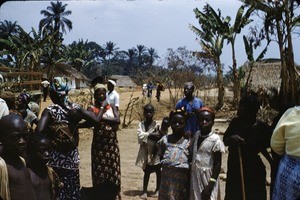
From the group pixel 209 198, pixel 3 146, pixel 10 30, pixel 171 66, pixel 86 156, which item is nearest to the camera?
pixel 3 146

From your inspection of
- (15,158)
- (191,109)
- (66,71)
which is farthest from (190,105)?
(66,71)

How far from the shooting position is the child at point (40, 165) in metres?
2.63

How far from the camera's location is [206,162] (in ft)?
11.2

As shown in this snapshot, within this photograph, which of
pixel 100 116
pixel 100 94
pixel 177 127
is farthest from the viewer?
pixel 100 94

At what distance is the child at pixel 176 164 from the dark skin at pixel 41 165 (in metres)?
1.21

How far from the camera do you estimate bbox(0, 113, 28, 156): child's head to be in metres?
2.37

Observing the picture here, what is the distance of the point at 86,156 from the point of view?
26.2ft

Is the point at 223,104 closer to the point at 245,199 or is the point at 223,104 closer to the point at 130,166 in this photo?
the point at 130,166

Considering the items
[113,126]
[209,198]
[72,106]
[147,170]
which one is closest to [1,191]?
[72,106]

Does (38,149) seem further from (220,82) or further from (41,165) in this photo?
(220,82)

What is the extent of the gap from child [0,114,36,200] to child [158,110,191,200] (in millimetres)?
1428

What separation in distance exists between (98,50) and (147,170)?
81.1 meters

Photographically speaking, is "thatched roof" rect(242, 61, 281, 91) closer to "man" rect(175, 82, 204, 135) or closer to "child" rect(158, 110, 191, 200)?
"man" rect(175, 82, 204, 135)

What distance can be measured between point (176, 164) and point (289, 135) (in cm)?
117
